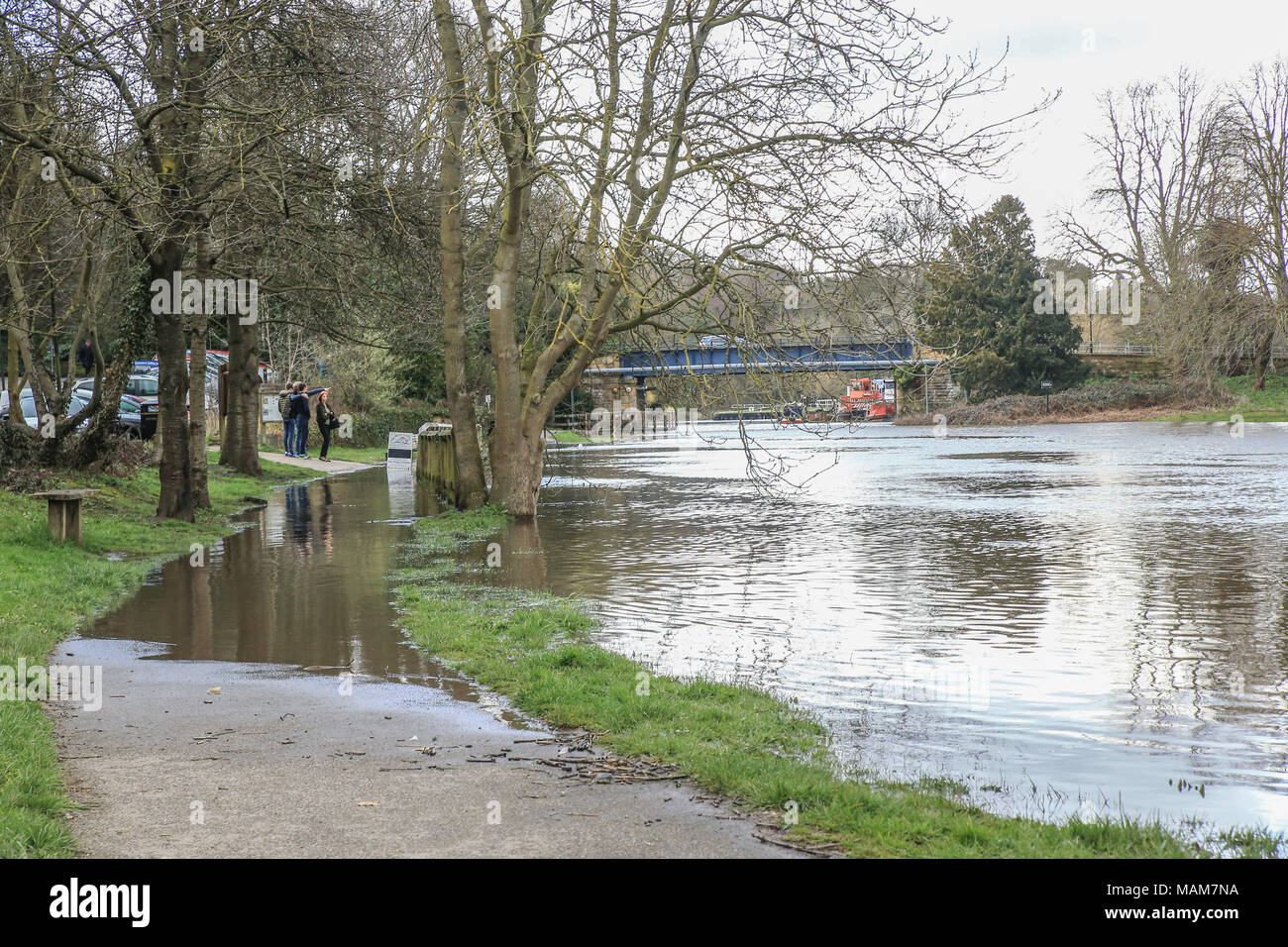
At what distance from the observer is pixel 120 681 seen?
8266mm

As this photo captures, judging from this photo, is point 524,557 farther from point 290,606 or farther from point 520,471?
point 290,606

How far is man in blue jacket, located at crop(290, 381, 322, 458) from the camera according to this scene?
35059 millimetres

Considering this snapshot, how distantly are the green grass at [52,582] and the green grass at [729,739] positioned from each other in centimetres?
276

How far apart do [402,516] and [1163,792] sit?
56.1ft

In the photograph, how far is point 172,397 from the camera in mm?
17703

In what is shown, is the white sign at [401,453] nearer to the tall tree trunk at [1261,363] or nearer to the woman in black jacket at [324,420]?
the woman in black jacket at [324,420]

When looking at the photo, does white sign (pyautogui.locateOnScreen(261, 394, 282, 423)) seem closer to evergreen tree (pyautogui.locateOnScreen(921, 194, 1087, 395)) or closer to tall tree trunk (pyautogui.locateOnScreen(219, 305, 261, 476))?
tall tree trunk (pyautogui.locateOnScreen(219, 305, 261, 476))

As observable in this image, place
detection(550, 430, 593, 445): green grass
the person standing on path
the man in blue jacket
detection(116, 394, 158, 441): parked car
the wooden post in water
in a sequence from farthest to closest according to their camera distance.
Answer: detection(550, 430, 593, 445): green grass, the person standing on path, the man in blue jacket, detection(116, 394, 158, 441): parked car, the wooden post in water

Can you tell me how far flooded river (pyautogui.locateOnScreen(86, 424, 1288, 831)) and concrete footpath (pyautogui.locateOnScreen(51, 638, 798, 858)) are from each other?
1213 mm

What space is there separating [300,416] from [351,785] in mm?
31888

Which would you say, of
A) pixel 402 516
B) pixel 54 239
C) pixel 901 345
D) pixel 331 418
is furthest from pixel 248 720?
pixel 331 418

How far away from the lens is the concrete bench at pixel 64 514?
14.4m

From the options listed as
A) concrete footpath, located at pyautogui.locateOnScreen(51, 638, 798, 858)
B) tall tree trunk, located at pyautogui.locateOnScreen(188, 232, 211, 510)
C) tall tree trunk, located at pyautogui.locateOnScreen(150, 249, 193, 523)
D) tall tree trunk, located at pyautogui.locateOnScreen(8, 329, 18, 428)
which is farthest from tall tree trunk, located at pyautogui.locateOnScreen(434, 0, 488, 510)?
concrete footpath, located at pyautogui.locateOnScreen(51, 638, 798, 858)

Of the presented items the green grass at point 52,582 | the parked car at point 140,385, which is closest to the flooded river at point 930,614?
the green grass at point 52,582
